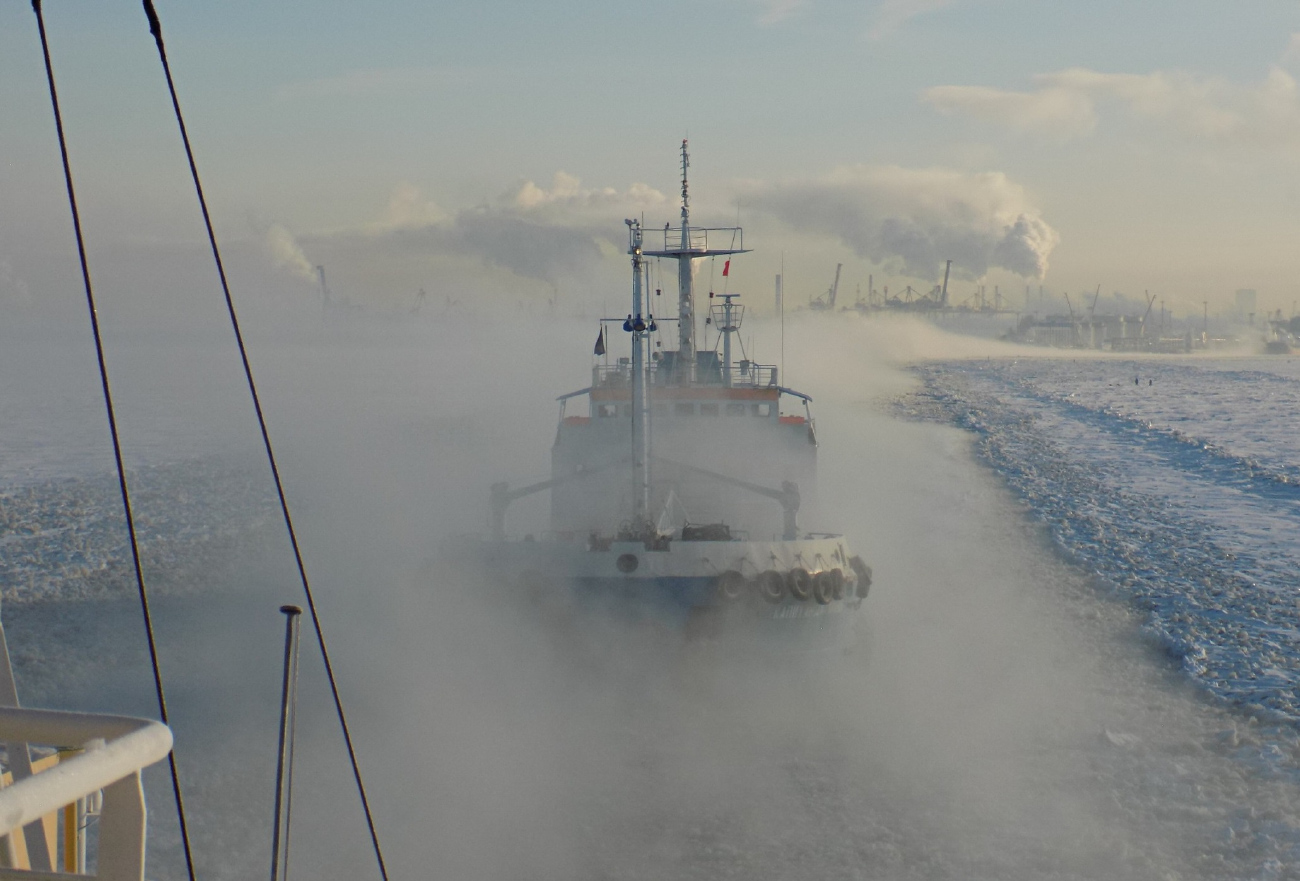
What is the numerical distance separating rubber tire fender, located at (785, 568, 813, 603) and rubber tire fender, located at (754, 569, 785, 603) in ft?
0.37

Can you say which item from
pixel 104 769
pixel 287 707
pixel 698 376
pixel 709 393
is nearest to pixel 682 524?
pixel 709 393

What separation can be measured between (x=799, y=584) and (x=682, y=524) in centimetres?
395

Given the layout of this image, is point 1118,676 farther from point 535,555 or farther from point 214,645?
point 214,645

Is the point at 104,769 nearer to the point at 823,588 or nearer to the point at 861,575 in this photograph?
the point at 823,588

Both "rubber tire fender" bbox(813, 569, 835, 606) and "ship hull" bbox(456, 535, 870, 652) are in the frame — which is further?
"rubber tire fender" bbox(813, 569, 835, 606)

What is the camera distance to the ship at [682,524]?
56.0ft

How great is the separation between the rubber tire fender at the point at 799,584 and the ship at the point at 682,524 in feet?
0.06

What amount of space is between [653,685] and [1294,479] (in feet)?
109

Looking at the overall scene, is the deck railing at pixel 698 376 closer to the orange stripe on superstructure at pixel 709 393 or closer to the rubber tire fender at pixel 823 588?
the orange stripe on superstructure at pixel 709 393

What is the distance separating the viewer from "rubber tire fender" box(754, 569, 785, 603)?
664 inches

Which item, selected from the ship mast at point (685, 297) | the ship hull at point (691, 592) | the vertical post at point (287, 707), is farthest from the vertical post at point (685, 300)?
the vertical post at point (287, 707)

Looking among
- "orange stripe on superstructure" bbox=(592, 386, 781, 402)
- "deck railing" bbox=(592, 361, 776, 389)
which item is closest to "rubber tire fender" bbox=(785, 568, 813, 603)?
"deck railing" bbox=(592, 361, 776, 389)

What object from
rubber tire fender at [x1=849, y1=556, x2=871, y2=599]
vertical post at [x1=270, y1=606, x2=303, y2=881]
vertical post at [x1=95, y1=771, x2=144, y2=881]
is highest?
vertical post at [x1=95, y1=771, x2=144, y2=881]

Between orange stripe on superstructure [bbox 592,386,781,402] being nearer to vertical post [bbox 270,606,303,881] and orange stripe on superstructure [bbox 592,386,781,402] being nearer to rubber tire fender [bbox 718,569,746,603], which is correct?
rubber tire fender [bbox 718,569,746,603]
